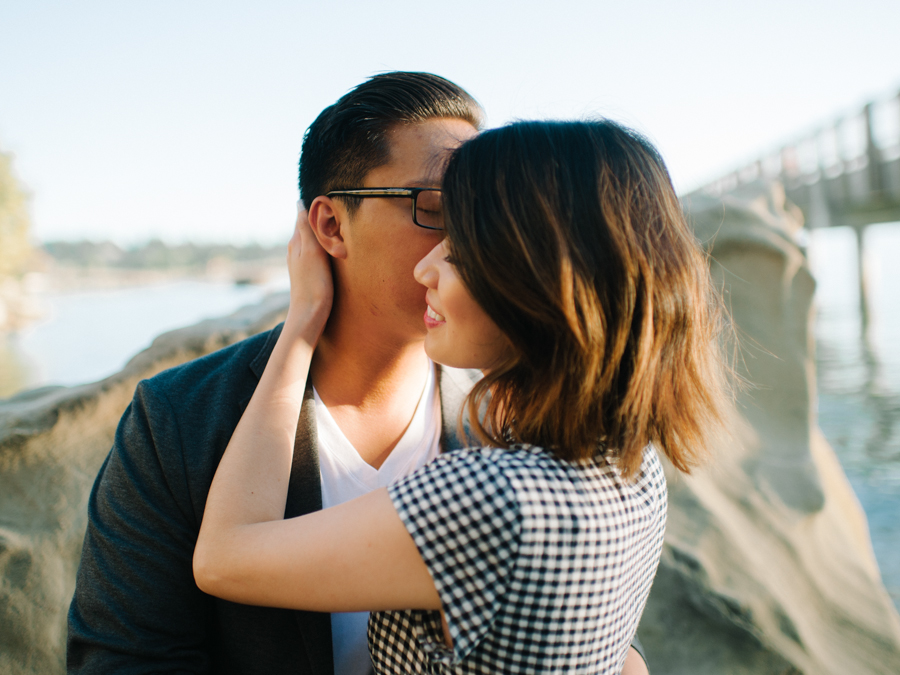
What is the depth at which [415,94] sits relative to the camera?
6.91 ft

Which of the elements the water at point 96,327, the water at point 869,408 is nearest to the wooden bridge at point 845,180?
the water at point 869,408

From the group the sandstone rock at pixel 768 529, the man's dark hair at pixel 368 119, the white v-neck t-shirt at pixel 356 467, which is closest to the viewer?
the white v-neck t-shirt at pixel 356 467

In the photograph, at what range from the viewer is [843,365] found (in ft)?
50.4

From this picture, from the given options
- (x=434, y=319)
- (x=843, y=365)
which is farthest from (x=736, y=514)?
(x=843, y=365)

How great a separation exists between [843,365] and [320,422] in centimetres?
1668

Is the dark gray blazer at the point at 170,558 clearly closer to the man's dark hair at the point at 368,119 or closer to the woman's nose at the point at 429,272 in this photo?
the woman's nose at the point at 429,272

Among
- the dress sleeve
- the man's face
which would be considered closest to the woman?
the dress sleeve

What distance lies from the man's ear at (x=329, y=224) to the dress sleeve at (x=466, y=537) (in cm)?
115

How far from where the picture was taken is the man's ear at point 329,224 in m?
2.12

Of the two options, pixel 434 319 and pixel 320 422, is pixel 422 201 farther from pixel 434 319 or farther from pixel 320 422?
pixel 320 422

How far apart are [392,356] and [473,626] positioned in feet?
3.88

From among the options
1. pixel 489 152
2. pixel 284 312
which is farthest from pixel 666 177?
pixel 284 312

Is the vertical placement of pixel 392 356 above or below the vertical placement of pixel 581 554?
above

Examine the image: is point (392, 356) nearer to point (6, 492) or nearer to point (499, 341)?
point (499, 341)
